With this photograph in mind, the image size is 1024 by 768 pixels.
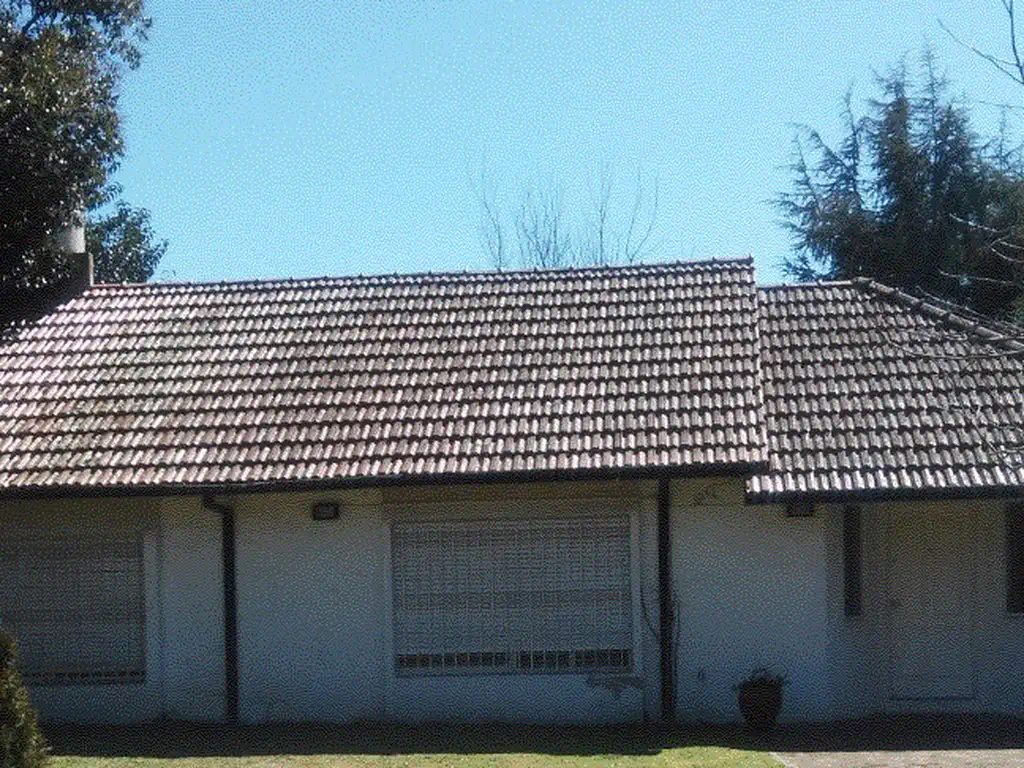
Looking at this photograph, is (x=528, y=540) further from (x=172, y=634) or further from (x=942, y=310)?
(x=942, y=310)

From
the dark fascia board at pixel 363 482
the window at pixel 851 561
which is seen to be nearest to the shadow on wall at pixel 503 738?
the window at pixel 851 561

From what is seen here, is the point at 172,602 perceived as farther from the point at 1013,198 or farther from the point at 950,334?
the point at 1013,198

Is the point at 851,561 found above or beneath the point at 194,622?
above

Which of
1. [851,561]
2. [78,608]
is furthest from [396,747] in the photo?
[851,561]

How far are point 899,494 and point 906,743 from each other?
7.89ft

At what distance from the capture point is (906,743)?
14148mm

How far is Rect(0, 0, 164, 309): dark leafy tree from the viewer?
19.8m

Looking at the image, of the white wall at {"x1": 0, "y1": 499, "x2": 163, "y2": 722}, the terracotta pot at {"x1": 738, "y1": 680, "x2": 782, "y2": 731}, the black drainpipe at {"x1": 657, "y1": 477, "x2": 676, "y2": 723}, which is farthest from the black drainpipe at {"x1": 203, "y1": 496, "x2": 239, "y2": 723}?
the terracotta pot at {"x1": 738, "y1": 680, "x2": 782, "y2": 731}

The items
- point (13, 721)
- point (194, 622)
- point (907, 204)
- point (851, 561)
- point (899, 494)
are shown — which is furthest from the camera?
point (907, 204)

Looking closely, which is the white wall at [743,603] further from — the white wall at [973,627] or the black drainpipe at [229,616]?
the black drainpipe at [229,616]

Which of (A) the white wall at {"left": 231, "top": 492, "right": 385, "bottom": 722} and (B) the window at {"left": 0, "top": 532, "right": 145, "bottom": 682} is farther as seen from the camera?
(B) the window at {"left": 0, "top": 532, "right": 145, "bottom": 682}

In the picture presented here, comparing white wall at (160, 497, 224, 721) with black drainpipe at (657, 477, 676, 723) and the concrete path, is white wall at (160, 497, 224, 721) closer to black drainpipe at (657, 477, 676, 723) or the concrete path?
black drainpipe at (657, 477, 676, 723)

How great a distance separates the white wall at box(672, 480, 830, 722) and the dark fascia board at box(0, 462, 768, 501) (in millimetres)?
702

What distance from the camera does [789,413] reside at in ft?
53.6
